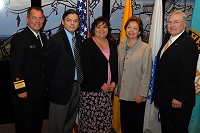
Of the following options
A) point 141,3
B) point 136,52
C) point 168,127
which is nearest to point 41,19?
point 136,52

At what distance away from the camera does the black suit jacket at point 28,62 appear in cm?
197

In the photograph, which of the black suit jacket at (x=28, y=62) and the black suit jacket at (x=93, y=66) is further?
the black suit jacket at (x=93, y=66)

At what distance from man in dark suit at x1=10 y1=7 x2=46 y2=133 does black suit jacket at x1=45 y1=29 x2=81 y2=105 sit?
0.31 feet

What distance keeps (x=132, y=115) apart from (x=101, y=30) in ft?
3.36

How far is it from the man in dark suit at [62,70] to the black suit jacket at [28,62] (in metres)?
0.09

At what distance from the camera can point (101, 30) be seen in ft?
7.35

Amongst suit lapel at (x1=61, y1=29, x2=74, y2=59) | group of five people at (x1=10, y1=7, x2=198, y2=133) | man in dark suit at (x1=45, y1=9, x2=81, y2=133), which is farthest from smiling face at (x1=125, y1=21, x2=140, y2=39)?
suit lapel at (x1=61, y1=29, x2=74, y2=59)

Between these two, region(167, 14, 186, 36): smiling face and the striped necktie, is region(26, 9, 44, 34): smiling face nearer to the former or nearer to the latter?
the striped necktie

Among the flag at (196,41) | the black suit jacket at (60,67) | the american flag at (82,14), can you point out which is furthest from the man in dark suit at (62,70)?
the flag at (196,41)

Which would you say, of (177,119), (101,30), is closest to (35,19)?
(101,30)

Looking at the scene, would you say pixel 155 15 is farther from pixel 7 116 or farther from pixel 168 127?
pixel 7 116

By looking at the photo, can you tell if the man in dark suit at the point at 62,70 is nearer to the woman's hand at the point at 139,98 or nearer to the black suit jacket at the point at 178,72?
the woman's hand at the point at 139,98

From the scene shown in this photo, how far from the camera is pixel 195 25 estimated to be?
242 centimetres

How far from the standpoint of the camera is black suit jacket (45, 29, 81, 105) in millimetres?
2068
